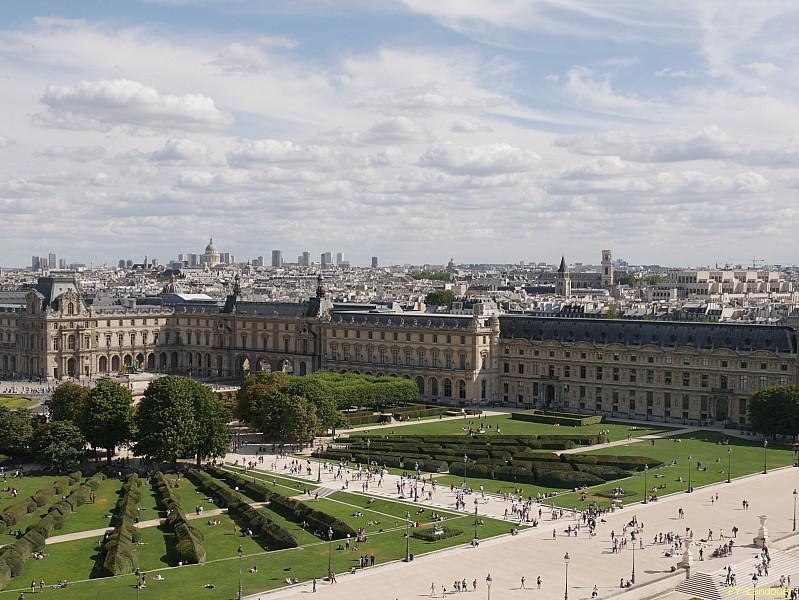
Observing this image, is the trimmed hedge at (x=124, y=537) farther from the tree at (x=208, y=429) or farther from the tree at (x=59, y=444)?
the tree at (x=208, y=429)

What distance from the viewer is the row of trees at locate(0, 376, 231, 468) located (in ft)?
320

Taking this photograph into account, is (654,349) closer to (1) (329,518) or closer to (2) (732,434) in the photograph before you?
(2) (732,434)

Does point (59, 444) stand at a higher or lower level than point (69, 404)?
lower

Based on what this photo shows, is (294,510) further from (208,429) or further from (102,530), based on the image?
(208,429)

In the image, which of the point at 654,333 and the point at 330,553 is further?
the point at 654,333

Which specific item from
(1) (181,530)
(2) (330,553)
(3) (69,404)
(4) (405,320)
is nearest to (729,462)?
(2) (330,553)

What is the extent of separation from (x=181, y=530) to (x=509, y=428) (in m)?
58.0

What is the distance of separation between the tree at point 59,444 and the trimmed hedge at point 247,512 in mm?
10792

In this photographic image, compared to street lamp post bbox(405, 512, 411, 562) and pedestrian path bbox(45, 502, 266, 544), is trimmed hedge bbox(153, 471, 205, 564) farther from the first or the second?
street lamp post bbox(405, 512, 411, 562)

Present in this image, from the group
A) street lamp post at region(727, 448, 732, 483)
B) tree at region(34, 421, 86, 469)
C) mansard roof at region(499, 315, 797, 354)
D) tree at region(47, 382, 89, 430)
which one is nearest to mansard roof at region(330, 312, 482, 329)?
mansard roof at region(499, 315, 797, 354)

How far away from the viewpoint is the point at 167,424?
97.7m

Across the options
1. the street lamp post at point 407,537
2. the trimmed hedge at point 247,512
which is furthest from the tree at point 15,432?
the street lamp post at point 407,537

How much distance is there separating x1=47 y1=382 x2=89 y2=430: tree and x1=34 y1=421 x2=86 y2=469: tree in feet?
17.4

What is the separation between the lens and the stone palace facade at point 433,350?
5103 inches
